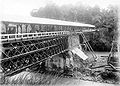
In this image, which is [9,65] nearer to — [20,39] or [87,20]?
[20,39]

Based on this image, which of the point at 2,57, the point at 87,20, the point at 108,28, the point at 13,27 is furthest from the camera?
the point at 87,20

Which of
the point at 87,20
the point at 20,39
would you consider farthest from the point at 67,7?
the point at 20,39

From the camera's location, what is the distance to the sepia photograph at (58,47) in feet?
36.6

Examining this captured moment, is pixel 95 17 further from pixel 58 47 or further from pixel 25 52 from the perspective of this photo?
pixel 25 52

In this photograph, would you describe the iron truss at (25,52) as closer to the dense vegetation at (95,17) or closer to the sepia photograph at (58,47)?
the sepia photograph at (58,47)

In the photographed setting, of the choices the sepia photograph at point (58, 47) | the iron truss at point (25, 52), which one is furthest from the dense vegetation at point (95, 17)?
the iron truss at point (25, 52)

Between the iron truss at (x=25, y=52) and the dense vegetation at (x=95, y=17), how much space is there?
56.5 feet

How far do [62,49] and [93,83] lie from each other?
5.32 meters

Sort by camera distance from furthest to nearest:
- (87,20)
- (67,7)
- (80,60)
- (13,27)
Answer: (67,7) → (87,20) → (80,60) → (13,27)

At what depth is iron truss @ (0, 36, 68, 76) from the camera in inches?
424

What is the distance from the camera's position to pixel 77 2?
1762 inches

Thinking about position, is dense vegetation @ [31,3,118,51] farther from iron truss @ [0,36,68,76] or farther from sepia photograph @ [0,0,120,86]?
iron truss @ [0,36,68,76]

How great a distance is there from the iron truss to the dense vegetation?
17.2m

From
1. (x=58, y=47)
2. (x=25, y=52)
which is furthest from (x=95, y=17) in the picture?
(x=25, y=52)
